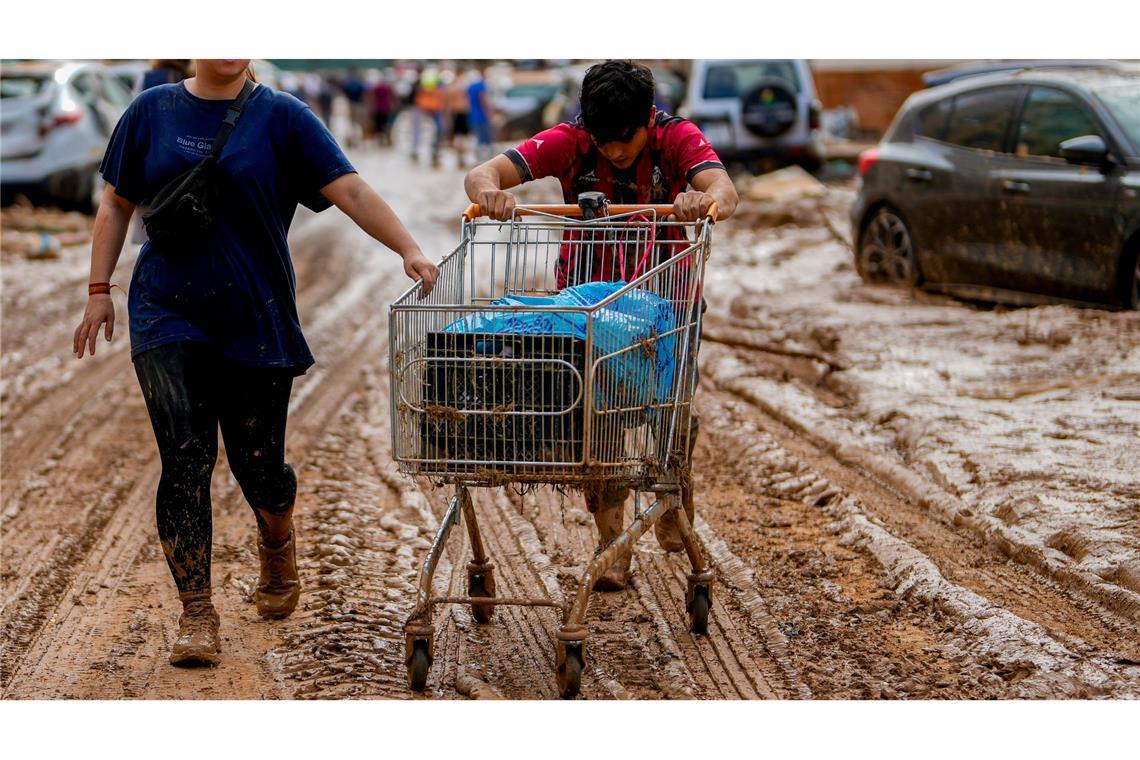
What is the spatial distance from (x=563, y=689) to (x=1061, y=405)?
4.22 m

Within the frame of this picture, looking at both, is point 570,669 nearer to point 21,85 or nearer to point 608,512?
point 608,512

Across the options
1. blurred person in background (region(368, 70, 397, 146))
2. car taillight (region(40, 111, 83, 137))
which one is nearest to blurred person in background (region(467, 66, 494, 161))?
blurred person in background (region(368, 70, 397, 146))

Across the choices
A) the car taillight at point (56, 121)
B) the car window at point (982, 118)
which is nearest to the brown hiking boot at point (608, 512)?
the car window at point (982, 118)

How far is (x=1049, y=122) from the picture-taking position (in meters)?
10.3

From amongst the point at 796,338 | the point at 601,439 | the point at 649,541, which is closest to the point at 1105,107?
the point at 796,338

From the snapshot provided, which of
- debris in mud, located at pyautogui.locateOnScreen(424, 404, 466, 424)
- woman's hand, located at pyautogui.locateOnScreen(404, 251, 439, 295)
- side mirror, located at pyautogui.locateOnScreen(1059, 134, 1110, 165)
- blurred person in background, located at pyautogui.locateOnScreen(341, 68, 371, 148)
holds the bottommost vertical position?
blurred person in background, located at pyautogui.locateOnScreen(341, 68, 371, 148)

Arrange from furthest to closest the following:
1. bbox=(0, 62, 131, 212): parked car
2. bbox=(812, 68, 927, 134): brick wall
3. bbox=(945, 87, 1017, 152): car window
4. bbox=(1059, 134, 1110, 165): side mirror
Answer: bbox=(812, 68, 927, 134): brick wall < bbox=(0, 62, 131, 212): parked car < bbox=(945, 87, 1017, 152): car window < bbox=(1059, 134, 1110, 165): side mirror

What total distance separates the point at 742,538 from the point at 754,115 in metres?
15.1

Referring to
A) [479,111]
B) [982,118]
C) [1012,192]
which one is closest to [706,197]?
[1012,192]

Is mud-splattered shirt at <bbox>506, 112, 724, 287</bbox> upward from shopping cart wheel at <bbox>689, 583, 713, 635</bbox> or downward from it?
upward

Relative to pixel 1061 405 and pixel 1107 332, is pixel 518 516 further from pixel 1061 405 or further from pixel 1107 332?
pixel 1107 332

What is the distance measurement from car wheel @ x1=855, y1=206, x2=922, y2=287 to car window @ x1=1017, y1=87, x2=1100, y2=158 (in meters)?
1.40

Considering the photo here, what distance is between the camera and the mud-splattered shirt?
5117mm

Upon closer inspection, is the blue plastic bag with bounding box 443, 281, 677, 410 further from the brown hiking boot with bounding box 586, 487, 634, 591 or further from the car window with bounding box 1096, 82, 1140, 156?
the car window with bounding box 1096, 82, 1140, 156
